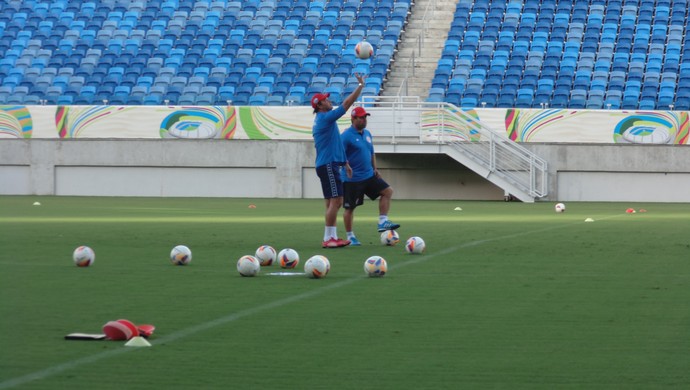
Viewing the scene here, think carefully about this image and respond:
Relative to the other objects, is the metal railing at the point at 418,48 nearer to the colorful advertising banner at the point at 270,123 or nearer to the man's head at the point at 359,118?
the colorful advertising banner at the point at 270,123

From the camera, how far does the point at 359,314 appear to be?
27.9ft

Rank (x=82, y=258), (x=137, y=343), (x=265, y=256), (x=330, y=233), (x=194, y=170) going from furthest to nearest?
(x=194, y=170)
(x=330, y=233)
(x=265, y=256)
(x=82, y=258)
(x=137, y=343)

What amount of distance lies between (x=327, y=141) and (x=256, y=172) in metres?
20.9

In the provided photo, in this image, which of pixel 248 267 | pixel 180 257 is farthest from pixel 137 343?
pixel 180 257

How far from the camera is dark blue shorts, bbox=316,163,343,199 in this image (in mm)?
15330

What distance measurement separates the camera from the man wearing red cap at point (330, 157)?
15.0 meters

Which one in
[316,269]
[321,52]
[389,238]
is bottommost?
[316,269]

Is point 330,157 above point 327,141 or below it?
below

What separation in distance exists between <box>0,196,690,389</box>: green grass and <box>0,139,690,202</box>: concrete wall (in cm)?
1787

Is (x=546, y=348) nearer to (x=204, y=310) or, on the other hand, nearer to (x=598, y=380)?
(x=598, y=380)

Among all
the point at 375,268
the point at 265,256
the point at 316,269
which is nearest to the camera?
the point at 316,269

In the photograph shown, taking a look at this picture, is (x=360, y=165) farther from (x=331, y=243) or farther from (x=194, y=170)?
(x=194, y=170)

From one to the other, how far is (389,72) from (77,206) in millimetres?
14226

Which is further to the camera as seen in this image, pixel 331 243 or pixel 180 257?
pixel 331 243
